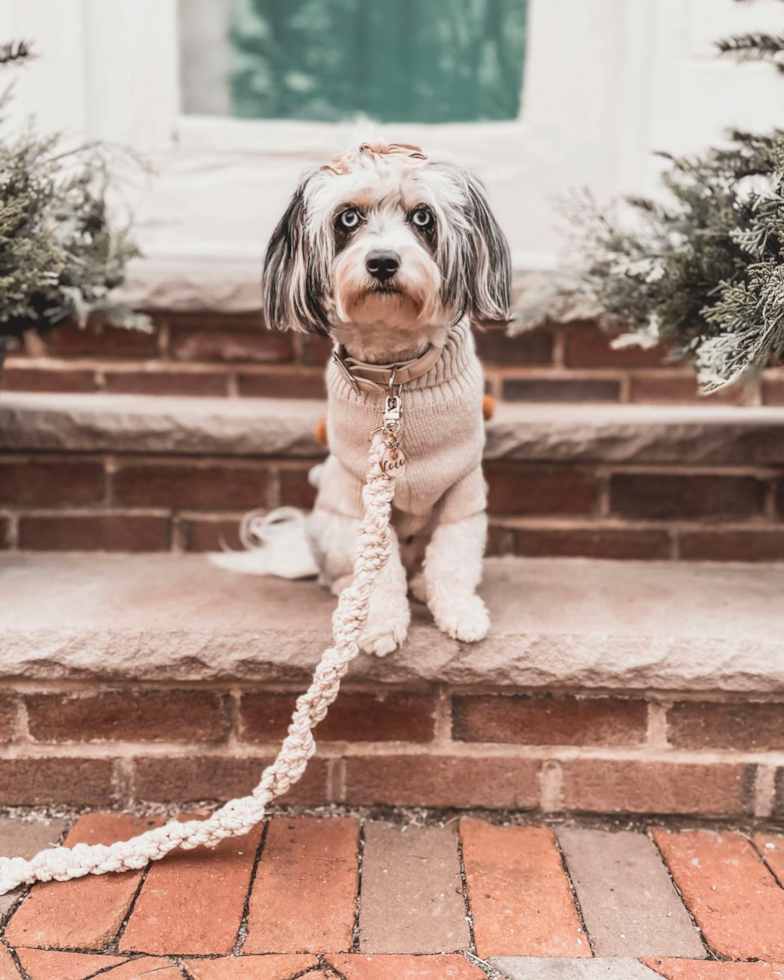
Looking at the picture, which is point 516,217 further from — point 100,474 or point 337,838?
point 337,838

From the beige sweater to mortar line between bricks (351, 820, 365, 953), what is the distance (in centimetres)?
58

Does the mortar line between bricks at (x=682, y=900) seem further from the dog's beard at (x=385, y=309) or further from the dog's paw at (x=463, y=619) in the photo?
the dog's beard at (x=385, y=309)

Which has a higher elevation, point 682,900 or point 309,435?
point 309,435

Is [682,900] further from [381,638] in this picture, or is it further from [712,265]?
[712,265]

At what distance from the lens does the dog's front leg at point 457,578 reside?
1471 millimetres

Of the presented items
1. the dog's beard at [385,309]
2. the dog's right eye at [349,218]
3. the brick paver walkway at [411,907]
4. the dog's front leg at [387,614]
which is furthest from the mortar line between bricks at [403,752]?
the dog's right eye at [349,218]

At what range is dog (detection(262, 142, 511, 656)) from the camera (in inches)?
50.6

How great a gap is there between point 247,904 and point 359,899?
17 cm

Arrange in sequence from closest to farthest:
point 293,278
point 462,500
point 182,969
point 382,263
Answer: point 182,969 < point 382,263 < point 293,278 < point 462,500

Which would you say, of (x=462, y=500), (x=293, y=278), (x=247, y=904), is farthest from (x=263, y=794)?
(x=293, y=278)

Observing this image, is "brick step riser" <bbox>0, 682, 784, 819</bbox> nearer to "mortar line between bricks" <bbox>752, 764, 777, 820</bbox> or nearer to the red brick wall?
"mortar line between bricks" <bbox>752, 764, 777, 820</bbox>

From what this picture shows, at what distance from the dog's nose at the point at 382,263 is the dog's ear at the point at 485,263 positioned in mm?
168

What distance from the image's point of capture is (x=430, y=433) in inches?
57.5

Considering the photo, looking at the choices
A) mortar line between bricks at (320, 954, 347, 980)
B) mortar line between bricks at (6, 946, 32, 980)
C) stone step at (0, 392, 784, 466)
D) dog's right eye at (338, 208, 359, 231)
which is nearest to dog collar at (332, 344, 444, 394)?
dog's right eye at (338, 208, 359, 231)
